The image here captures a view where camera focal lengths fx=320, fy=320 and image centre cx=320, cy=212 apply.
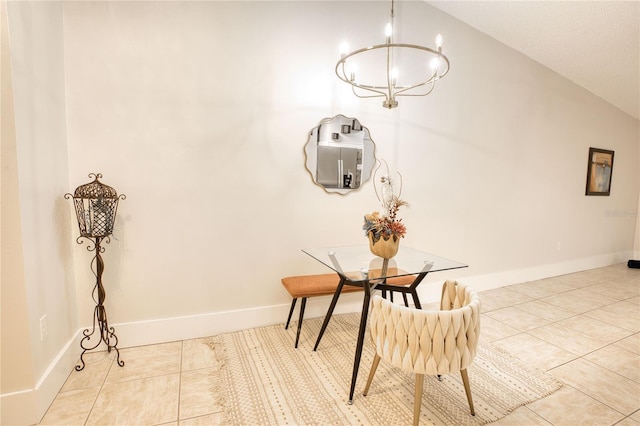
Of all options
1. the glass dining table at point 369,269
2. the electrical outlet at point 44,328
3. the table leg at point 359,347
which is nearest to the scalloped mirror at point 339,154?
the glass dining table at point 369,269

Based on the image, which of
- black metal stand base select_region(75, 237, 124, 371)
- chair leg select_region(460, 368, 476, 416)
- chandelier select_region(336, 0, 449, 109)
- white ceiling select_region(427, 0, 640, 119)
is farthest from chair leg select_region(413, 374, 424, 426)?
white ceiling select_region(427, 0, 640, 119)

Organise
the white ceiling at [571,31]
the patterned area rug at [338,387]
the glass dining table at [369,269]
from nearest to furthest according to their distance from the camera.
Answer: the patterned area rug at [338,387]
the glass dining table at [369,269]
the white ceiling at [571,31]

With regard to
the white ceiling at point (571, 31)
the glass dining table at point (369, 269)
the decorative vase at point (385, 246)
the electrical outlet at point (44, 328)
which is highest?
the white ceiling at point (571, 31)

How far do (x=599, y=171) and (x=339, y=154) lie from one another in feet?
14.6

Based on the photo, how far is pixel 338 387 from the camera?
1940 millimetres

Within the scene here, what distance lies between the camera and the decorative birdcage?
6.53ft

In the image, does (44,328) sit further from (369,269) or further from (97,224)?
(369,269)

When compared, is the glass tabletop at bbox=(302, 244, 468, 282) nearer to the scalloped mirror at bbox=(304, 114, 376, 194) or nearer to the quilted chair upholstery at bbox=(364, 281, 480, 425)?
the quilted chair upholstery at bbox=(364, 281, 480, 425)

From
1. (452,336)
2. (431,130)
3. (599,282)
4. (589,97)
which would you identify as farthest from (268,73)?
(599,282)

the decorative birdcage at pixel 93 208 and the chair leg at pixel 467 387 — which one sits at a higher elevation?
the decorative birdcage at pixel 93 208

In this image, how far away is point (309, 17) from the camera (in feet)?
8.88

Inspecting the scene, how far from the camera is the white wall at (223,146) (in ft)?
6.88

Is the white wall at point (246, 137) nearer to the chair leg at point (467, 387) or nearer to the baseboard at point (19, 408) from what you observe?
the baseboard at point (19, 408)

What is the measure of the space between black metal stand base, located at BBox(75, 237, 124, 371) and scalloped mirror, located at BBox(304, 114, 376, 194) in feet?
5.49
